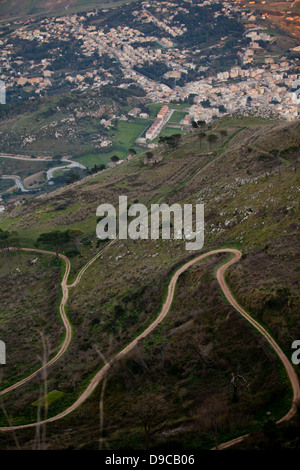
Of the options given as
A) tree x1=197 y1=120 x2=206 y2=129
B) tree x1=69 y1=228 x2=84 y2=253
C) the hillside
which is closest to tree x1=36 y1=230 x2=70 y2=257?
the hillside

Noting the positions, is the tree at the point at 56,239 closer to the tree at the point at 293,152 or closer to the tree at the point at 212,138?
the tree at the point at 293,152

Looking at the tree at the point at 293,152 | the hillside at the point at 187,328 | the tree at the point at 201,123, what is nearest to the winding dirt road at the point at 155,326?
the hillside at the point at 187,328

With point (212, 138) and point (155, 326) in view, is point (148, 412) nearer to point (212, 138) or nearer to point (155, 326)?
point (155, 326)

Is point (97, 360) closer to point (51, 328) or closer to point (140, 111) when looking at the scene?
point (51, 328)

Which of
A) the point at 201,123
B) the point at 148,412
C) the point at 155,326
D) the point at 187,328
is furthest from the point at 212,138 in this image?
the point at 148,412

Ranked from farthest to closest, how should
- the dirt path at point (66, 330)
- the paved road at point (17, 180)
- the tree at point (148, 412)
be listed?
the paved road at point (17, 180)
the dirt path at point (66, 330)
the tree at point (148, 412)

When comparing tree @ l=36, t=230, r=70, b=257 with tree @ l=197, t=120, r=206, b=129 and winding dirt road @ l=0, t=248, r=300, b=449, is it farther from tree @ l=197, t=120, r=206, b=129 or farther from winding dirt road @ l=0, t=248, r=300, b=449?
tree @ l=197, t=120, r=206, b=129

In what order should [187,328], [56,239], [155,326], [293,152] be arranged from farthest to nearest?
[56,239] < [293,152] < [155,326] < [187,328]

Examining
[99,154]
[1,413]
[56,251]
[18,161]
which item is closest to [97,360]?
[1,413]
